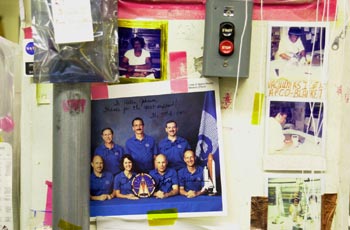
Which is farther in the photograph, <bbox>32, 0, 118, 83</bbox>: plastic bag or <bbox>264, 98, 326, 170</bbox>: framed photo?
<bbox>264, 98, 326, 170</bbox>: framed photo

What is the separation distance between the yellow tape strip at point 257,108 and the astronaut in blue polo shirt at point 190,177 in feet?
0.52

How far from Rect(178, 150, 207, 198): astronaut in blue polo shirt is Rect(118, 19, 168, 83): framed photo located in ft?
0.63

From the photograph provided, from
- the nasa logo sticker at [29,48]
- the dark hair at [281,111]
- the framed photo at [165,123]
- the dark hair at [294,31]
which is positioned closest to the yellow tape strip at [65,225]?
the framed photo at [165,123]

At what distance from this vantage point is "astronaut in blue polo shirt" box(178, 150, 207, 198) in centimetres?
90

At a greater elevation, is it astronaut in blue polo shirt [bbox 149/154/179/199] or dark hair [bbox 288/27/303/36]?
dark hair [bbox 288/27/303/36]

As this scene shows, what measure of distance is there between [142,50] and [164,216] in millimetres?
376

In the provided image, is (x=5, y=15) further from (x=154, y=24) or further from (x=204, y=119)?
(x=204, y=119)

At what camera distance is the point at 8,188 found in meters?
0.89

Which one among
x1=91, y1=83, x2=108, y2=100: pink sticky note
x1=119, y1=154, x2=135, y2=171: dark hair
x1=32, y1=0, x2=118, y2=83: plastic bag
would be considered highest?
x1=32, y1=0, x2=118, y2=83: plastic bag

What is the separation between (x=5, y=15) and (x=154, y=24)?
892mm

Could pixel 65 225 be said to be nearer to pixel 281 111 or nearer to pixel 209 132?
pixel 209 132

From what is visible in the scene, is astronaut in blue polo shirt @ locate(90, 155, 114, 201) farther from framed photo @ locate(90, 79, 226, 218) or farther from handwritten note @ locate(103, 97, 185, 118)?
handwritten note @ locate(103, 97, 185, 118)

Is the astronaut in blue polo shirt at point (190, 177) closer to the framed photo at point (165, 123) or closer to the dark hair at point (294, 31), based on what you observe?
the framed photo at point (165, 123)

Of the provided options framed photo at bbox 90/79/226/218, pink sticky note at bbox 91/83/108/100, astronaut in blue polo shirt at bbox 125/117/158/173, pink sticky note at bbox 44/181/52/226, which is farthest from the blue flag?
pink sticky note at bbox 44/181/52/226
